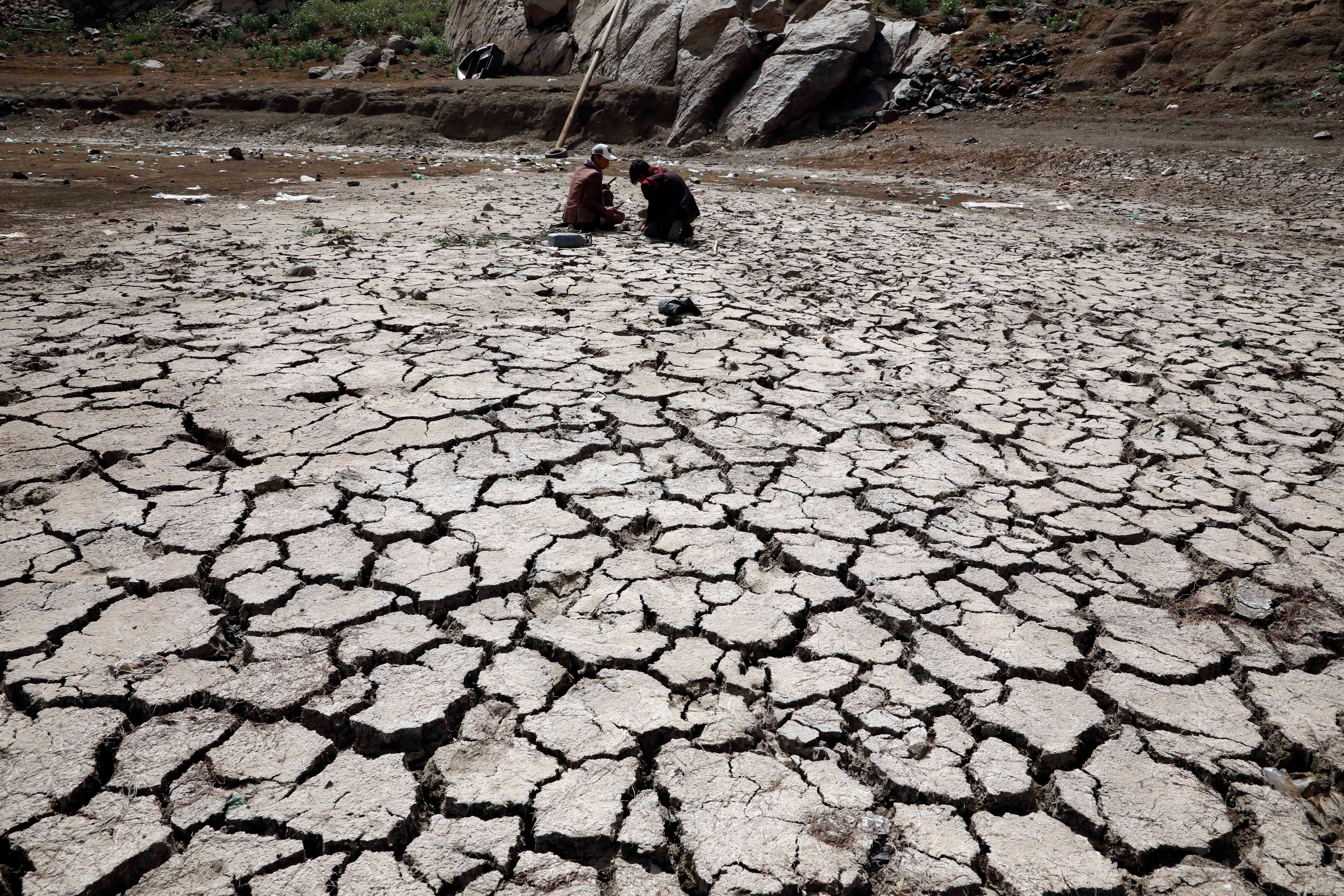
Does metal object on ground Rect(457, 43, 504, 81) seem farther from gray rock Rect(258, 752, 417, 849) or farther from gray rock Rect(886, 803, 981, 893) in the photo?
gray rock Rect(886, 803, 981, 893)

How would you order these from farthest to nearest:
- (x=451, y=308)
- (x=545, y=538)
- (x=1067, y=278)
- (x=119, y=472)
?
(x=1067, y=278) → (x=451, y=308) → (x=119, y=472) → (x=545, y=538)

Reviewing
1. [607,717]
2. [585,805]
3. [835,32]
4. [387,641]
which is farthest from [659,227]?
[835,32]

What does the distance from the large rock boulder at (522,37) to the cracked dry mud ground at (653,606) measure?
1590 cm

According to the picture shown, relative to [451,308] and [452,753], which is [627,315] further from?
[452,753]

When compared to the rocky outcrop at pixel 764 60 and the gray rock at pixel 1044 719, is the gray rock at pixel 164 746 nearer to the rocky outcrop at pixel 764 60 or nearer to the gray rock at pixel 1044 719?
the gray rock at pixel 1044 719

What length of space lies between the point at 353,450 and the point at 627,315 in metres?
2.07

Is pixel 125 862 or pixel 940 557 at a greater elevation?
pixel 125 862

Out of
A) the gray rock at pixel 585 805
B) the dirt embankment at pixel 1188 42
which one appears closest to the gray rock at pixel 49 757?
the gray rock at pixel 585 805

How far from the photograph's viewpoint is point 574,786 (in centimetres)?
167

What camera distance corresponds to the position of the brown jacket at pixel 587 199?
686cm

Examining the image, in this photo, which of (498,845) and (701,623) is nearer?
(498,845)

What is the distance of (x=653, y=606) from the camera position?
2.24 metres

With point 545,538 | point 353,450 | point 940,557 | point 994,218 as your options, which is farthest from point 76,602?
point 994,218

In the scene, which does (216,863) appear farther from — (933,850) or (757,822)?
(933,850)
